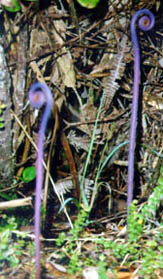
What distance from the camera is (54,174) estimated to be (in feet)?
6.80

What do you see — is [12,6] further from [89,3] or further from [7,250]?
[7,250]

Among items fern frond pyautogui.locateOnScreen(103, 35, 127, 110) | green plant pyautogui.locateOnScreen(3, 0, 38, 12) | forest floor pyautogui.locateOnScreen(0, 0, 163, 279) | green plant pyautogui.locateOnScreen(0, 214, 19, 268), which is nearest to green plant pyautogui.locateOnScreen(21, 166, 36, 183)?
forest floor pyautogui.locateOnScreen(0, 0, 163, 279)

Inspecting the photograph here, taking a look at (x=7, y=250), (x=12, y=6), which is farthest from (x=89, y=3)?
(x=7, y=250)

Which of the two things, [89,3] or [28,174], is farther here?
[28,174]

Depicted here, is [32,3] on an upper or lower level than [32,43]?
upper

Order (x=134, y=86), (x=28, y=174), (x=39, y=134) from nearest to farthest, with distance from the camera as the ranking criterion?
(x=39, y=134) → (x=134, y=86) → (x=28, y=174)

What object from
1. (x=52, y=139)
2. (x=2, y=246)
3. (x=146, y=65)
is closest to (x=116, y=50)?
(x=146, y=65)

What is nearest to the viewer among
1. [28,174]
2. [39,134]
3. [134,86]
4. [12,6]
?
[39,134]

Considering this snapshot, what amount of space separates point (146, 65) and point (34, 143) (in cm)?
70

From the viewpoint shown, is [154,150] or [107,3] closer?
[107,3]

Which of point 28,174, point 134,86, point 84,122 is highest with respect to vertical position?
point 134,86

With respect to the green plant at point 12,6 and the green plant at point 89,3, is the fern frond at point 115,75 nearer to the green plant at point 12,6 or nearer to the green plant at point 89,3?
the green plant at point 89,3

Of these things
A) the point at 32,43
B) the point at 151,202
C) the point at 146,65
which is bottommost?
the point at 151,202

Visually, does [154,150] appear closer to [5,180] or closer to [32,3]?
[5,180]
